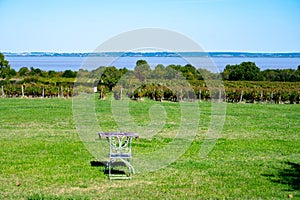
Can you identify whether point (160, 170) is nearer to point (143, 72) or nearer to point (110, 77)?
point (143, 72)

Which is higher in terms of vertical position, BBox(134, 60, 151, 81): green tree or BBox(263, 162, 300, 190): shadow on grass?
BBox(134, 60, 151, 81): green tree

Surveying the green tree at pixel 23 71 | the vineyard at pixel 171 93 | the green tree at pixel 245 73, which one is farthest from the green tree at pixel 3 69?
the green tree at pixel 245 73

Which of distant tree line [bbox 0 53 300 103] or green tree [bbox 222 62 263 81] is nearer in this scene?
distant tree line [bbox 0 53 300 103]

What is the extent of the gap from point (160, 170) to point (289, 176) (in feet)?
9.20

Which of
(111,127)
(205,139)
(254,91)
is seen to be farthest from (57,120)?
(254,91)

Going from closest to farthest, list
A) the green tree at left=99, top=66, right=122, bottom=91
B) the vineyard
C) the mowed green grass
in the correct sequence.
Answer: the mowed green grass
the vineyard
the green tree at left=99, top=66, right=122, bottom=91

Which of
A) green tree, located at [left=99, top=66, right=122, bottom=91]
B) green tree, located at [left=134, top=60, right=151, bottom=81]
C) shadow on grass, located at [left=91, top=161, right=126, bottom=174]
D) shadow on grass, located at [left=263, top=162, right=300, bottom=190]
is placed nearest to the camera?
shadow on grass, located at [left=263, top=162, right=300, bottom=190]

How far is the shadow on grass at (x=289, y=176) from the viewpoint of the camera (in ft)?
28.8

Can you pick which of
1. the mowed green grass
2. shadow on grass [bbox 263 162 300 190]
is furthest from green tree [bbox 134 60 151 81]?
shadow on grass [bbox 263 162 300 190]

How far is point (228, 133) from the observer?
16.1 metres

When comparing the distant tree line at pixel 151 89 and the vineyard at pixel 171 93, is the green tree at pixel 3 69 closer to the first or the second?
the distant tree line at pixel 151 89

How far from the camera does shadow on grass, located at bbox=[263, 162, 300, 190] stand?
8773mm

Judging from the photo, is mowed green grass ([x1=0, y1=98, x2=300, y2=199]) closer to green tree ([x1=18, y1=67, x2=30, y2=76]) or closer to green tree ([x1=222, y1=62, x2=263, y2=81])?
green tree ([x1=222, y1=62, x2=263, y2=81])

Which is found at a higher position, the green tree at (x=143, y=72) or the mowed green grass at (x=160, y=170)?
the green tree at (x=143, y=72)
